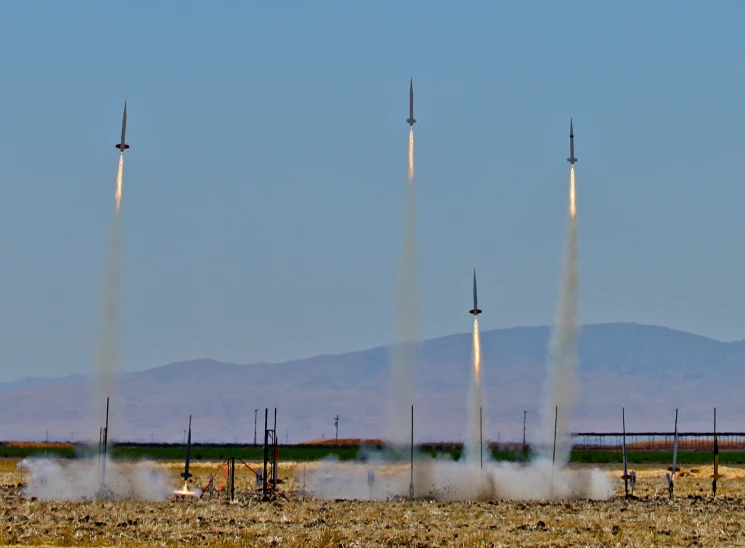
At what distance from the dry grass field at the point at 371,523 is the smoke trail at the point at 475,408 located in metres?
10.8

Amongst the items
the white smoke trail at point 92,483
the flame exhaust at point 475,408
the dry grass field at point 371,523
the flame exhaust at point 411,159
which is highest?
the flame exhaust at point 411,159

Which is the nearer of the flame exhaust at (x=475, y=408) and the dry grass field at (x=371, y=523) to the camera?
the dry grass field at (x=371, y=523)

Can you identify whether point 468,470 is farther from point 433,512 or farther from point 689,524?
point 689,524

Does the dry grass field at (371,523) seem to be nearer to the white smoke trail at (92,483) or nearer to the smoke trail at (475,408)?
the white smoke trail at (92,483)

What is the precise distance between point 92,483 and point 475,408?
20.9 metres

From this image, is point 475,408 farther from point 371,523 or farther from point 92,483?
point 371,523

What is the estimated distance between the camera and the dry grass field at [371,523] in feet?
144

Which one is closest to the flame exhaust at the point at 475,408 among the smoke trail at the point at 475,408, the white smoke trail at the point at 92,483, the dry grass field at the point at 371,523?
the smoke trail at the point at 475,408

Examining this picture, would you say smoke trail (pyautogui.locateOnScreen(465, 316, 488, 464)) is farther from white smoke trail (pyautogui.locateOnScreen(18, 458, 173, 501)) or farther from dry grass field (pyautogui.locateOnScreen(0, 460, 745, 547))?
white smoke trail (pyautogui.locateOnScreen(18, 458, 173, 501))

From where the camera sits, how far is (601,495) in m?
67.8

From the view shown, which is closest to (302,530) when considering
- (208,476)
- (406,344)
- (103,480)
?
(103,480)

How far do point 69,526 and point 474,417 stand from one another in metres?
32.0

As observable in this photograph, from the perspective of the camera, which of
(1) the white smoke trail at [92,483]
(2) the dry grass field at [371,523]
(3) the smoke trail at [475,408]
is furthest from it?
(3) the smoke trail at [475,408]

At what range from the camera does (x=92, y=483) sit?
221 ft
